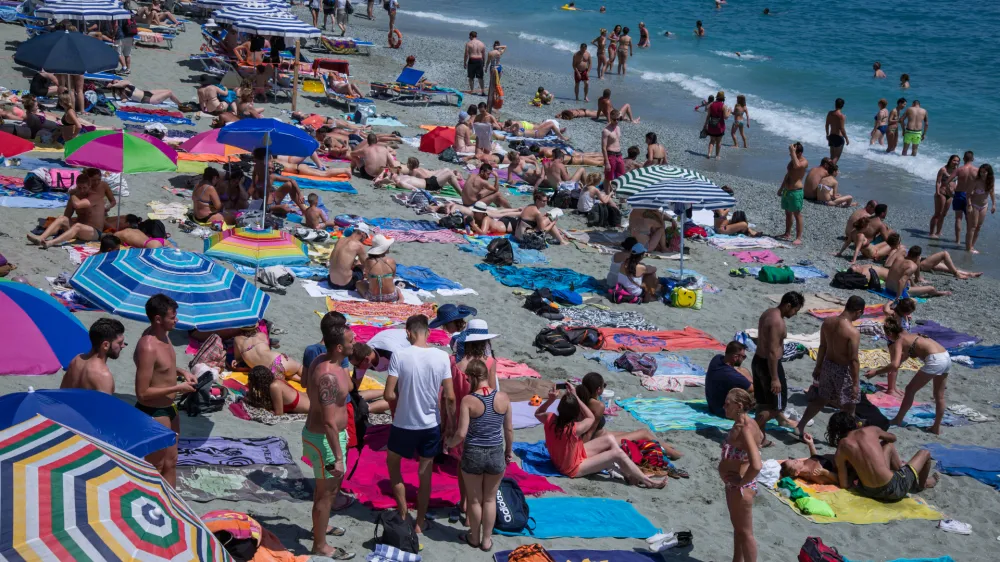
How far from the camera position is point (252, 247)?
9109 millimetres

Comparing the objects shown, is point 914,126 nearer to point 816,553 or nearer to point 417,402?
point 816,553

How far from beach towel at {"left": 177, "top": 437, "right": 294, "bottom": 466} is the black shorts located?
14.1ft

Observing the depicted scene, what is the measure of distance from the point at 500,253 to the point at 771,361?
196 inches

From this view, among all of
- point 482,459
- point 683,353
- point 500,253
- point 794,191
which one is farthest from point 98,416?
point 794,191

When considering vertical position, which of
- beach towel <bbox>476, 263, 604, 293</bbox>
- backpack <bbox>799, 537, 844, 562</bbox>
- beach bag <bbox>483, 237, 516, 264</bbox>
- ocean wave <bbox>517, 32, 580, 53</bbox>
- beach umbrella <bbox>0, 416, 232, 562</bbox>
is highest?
ocean wave <bbox>517, 32, 580, 53</bbox>

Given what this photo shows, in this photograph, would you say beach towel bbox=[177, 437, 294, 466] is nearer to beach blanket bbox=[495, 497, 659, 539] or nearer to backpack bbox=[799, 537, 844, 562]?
beach blanket bbox=[495, 497, 659, 539]

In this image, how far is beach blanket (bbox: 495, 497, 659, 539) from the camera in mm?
6844

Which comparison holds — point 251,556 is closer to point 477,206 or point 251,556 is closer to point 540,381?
point 540,381

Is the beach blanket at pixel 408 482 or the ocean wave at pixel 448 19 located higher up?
the ocean wave at pixel 448 19

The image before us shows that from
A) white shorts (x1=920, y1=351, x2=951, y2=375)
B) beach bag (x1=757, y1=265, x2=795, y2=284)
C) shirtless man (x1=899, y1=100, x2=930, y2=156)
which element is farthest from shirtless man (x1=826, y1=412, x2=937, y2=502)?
shirtless man (x1=899, y1=100, x2=930, y2=156)

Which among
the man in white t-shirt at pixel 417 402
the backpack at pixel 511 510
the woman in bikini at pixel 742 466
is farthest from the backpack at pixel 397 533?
the woman in bikini at pixel 742 466

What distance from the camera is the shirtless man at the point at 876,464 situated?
8.05m

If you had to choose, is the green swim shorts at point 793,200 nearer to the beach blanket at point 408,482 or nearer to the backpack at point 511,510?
the beach blanket at point 408,482

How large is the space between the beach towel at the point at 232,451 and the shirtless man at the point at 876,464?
457 centimetres
